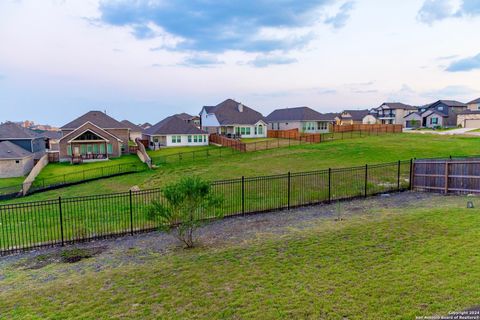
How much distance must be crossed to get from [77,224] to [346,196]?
12880mm

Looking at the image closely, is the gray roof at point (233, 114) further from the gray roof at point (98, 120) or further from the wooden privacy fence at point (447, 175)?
the wooden privacy fence at point (447, 175)

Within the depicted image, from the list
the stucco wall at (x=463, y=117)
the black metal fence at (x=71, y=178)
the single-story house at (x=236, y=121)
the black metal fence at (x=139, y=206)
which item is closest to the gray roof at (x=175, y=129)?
the single-story house at (x=236, y=121)

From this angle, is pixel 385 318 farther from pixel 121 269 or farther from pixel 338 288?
pixel 121 269

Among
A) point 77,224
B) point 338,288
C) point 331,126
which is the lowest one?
point 77,224

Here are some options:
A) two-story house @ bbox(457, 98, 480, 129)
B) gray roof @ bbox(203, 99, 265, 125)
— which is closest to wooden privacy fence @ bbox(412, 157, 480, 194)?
gray roof @ bbox(203, 99, 265, 125)

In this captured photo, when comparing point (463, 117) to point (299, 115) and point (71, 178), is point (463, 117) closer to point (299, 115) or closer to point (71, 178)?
point (299, 115)

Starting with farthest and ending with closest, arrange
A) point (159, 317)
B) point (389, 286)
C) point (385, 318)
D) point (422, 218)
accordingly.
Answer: point (422, 218)
point (389, 286)
point (159, 317)
point (385, 318)

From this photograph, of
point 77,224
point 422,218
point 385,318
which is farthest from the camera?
point 77,224

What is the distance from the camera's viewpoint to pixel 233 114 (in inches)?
2127

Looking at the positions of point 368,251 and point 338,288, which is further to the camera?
point 368,251

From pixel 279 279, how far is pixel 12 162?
39.8m

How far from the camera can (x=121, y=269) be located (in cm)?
805

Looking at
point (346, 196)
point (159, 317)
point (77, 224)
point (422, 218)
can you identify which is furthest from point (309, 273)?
point (77, 224)

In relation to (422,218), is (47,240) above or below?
below
